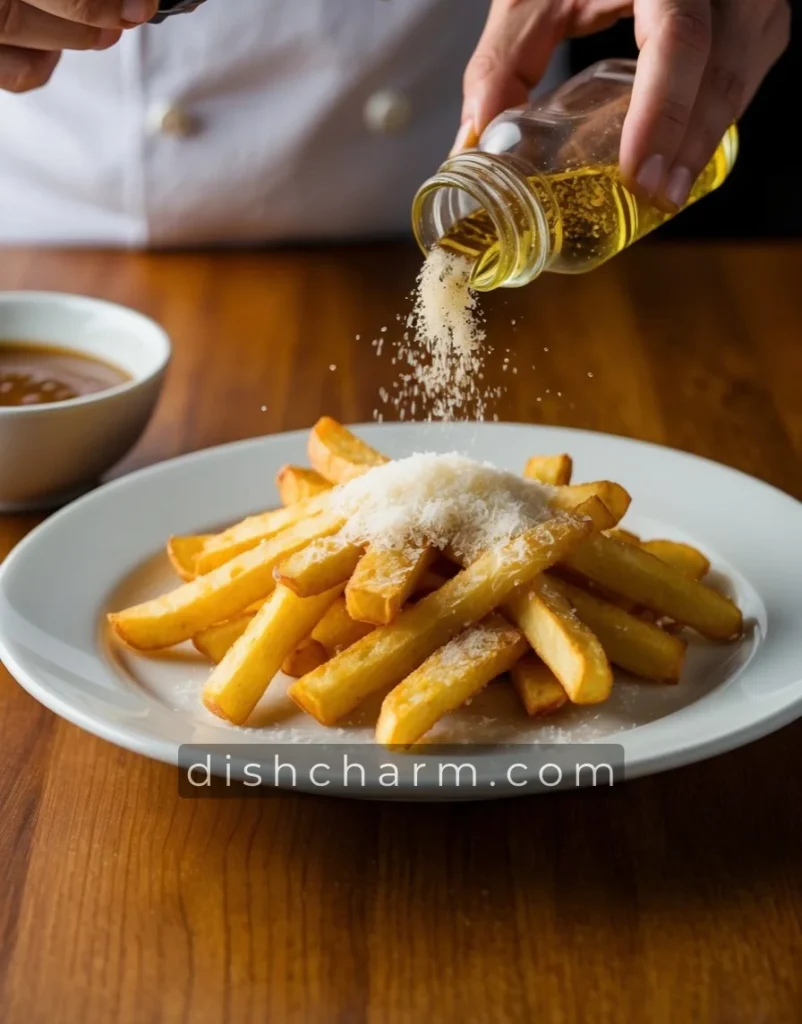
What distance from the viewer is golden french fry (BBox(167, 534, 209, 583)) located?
5.90ft

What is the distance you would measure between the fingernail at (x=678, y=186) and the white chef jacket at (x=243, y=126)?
1.30 metres

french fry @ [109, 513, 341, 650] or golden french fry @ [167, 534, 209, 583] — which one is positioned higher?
french fry @ [109, 513, 341, 650]

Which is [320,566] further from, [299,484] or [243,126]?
[243,126]

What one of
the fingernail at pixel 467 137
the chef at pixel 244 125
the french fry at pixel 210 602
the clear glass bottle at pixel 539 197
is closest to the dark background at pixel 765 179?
the chef at pixel 244 125

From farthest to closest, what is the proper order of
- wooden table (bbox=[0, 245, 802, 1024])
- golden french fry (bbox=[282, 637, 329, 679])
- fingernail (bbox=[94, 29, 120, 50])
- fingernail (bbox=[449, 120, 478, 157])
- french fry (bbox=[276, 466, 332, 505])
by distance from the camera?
fingernail (bbox=[449, 120, 478, 157]) → fingernail (bbox=[94, 29, 120, 50]) → french fry (bbox=[276, 466, 332, 505]) → golden french fry (bbox=[282, 637, 329, 679]) → wooden table (bbox=[0, 245, 802, 1024])

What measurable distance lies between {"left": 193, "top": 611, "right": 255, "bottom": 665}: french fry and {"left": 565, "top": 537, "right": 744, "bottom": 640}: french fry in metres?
0.39

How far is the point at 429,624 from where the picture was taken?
151cm

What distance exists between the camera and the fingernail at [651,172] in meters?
1.75

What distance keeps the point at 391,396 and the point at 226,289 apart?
0.66 meters

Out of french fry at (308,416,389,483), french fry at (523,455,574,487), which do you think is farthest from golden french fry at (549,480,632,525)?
french fry at (308,416,389,483)

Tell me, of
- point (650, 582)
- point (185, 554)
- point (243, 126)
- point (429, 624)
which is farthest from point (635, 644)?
point (243, 126)

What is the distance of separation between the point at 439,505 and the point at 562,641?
0.23 m

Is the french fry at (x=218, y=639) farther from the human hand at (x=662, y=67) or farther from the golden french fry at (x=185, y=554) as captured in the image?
the human hand at (x=662, y=67)

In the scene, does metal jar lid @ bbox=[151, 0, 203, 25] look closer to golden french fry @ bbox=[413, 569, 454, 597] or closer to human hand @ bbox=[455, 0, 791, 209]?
human hand @ bbox=[455, 0, 791, 209]
